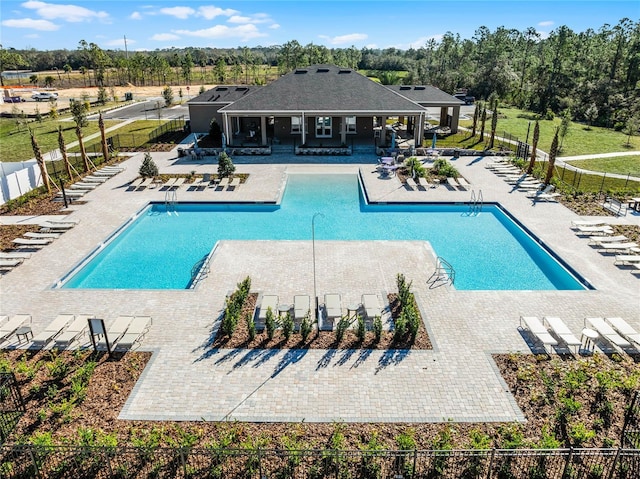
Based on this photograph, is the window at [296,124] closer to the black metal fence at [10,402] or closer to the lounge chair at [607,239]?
the lounge chair at [607,239]

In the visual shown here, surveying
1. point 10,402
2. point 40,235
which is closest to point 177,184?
point 40,235

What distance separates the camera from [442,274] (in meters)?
16.7

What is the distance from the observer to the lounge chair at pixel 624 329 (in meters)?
12.5

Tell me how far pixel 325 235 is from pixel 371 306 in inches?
282

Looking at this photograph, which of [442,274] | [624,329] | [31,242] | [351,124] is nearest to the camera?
[624,329]

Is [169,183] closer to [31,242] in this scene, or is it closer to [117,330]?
[31,242]

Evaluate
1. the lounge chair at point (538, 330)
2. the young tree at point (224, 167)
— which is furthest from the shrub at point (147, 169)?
the lounge chair at point (538, 330)

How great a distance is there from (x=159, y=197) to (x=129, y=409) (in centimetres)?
1607

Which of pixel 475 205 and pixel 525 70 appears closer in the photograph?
pixel 475 205

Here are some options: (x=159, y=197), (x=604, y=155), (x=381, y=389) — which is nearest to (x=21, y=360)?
(x=381, y=389)

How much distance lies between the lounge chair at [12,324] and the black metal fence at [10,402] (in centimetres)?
242

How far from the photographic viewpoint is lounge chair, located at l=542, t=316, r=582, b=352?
1238 cm

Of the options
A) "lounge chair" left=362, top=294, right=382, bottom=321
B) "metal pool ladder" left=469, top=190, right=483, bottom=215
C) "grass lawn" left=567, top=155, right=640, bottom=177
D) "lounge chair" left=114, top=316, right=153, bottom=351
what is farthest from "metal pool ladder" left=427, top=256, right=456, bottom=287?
"grass lawn" left=567, top=155, right=640, bottom=177

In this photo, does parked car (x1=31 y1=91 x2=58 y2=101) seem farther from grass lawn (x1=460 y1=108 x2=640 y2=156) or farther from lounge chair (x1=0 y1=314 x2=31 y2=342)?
lounge chair (x1=0 y1=314 x2=31 y2=342)
